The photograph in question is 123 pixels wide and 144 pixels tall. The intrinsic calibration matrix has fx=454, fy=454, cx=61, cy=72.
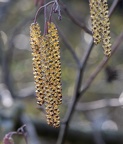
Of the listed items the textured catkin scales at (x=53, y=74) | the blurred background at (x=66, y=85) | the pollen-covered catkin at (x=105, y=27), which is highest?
the pollen-covered catkin at (x=105, y=27)

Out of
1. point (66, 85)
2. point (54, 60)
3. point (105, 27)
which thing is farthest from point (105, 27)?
point (66, 85)

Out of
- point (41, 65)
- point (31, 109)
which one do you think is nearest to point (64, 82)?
point (31, 109)

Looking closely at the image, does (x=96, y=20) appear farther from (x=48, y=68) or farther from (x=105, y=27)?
(x=48, y=68)

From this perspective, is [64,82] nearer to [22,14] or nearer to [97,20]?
[22,14]

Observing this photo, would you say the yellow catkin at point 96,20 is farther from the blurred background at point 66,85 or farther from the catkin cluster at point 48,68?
the blurred background at point 66,85

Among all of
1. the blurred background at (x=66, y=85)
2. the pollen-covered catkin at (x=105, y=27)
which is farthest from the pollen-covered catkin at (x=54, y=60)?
the blurred background at (x=66, y=85)

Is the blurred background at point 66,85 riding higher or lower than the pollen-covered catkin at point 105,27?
lower
